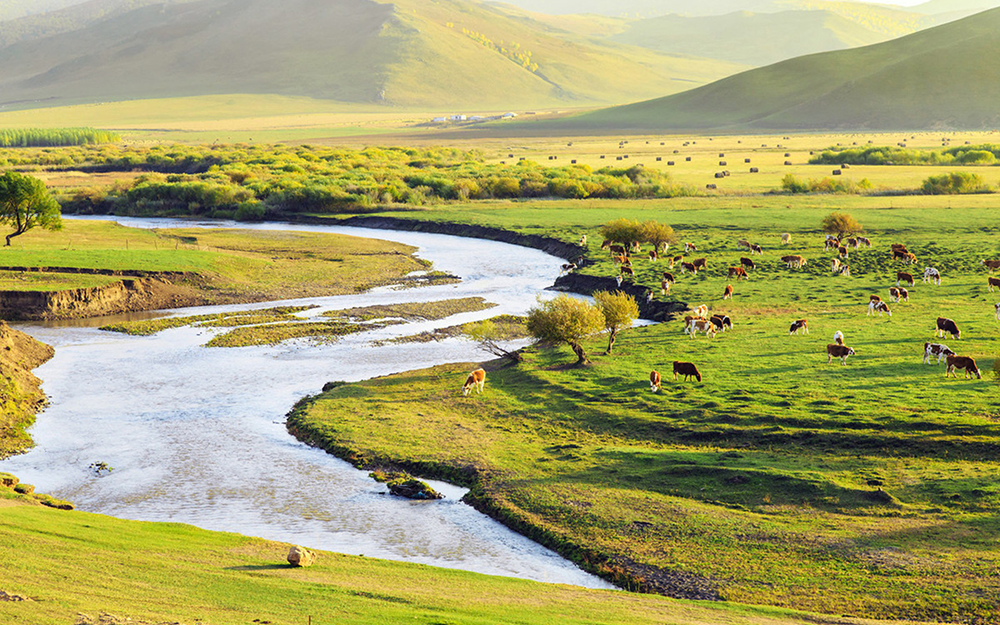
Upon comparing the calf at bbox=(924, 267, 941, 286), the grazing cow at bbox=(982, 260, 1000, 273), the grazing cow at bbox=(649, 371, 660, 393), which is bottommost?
the grazing cow at bbox=(649, 371, 660, 393)

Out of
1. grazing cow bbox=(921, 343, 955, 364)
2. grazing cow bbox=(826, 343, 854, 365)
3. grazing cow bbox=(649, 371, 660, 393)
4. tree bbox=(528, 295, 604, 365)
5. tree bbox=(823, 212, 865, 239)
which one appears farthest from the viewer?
tree bbox=(823, 212, 865, 239)

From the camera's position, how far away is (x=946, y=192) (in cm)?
9581

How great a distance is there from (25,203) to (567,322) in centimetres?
4032

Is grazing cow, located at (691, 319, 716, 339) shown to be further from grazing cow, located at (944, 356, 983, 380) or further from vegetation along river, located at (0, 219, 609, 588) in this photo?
grazing cow, located at (944, 356, 983, 380)

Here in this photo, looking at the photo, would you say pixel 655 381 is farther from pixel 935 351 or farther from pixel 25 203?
pixel 25 203

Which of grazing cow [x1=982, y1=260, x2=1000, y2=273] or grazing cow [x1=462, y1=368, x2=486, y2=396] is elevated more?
grazing cow [x1=982, y1=260, x2=1000, y2=273]

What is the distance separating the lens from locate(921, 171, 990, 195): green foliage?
96000 millimetres

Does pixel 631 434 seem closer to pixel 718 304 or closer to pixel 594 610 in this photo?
pixel 594 610

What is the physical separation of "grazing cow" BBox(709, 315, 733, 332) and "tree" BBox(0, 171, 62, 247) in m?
41.3

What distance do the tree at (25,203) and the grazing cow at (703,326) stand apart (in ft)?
134

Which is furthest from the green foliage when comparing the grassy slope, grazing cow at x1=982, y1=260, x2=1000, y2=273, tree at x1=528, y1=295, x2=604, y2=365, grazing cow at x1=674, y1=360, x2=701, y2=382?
grazing cow at x1=674, y1=360, x2=701, y2=382

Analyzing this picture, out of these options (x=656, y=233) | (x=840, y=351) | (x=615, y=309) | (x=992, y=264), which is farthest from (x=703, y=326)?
(x=656, y=233)

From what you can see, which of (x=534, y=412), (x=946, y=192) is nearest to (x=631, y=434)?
(x=534, y=412)

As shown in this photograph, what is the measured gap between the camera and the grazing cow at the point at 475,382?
3397 centimetres
